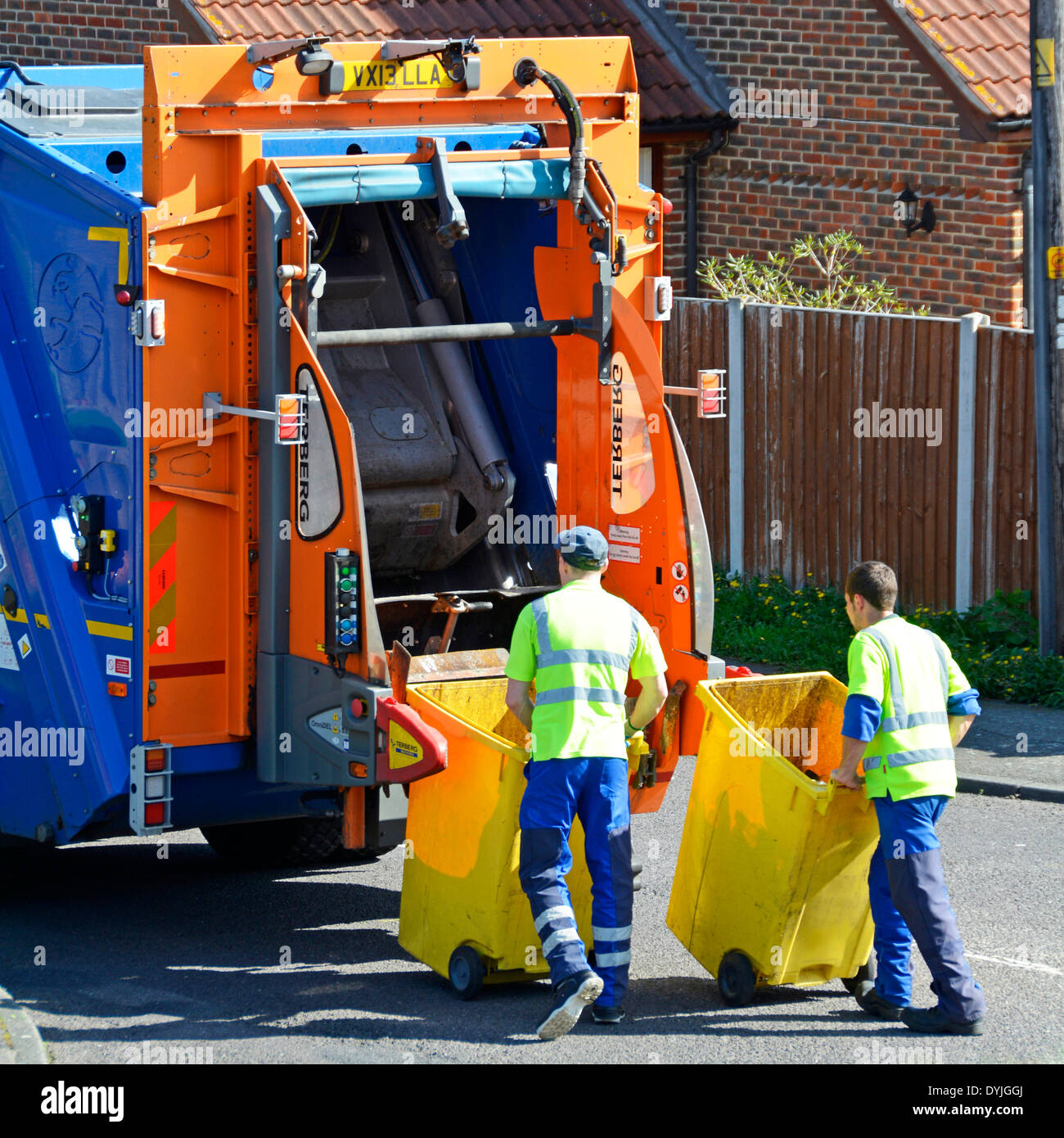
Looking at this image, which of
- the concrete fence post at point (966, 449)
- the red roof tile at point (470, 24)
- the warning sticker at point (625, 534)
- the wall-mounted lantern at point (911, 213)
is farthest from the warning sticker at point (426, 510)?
the red roof tile at point (470, 24)

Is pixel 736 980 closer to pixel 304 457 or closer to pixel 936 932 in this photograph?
pixel 936 932

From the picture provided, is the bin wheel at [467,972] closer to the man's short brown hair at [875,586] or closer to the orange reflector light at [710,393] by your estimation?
the man's short brown hair at [875,586]

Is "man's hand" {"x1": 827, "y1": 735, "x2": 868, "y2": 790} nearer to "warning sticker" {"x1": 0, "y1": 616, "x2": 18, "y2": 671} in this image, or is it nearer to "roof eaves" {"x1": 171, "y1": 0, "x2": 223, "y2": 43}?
"warning sticker" {"x1": 0, "y1": 616, "x2": 18, "y2": 671}

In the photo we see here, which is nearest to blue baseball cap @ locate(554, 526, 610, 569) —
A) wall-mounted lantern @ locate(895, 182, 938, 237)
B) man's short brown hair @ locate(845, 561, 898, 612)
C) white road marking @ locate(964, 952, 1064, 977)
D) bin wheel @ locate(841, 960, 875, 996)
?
man's short brown hair @ locate(845, 561, 898, 612)

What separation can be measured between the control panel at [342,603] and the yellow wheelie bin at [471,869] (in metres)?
0.33

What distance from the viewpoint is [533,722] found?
20.2 ft

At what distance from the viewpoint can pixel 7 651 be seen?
7008mm

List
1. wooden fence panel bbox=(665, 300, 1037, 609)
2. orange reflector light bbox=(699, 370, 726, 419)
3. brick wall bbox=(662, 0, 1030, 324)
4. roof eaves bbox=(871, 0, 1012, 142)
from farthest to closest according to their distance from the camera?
1. brick wall bbox=(662, 0, 1030, 324)
2. roof eaves bbox=(871, 0, 1012, 142)
3. wooden fence panel bbox=(665, 300, 1037, 609)
4. orange reflector light bbox=(699, 370, 726, 419)

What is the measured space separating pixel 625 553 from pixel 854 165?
9087 millimetres

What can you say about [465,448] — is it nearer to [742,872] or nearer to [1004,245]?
[742,872]

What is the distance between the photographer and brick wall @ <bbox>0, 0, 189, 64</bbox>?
17.0 m

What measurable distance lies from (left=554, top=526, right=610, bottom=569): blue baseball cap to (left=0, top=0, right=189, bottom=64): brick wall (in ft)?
39.2

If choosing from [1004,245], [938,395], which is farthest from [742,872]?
[1004,245]

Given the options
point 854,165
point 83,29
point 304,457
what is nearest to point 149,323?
point 304,457
